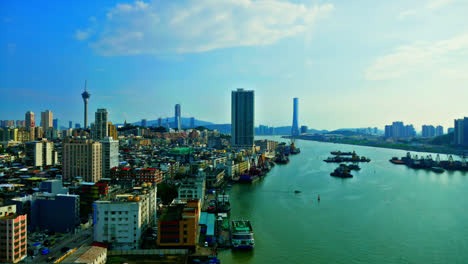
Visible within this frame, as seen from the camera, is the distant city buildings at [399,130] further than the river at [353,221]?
Yes

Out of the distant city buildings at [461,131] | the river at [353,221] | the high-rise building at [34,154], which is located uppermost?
the distant city buildings at [461,131]

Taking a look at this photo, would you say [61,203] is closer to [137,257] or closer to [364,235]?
[137,257]

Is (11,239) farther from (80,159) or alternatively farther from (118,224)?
(80,159)

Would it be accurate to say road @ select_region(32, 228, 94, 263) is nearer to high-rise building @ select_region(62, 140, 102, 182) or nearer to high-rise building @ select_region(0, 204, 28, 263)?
high-rise building @ select_region(0, 204, 28, 263)

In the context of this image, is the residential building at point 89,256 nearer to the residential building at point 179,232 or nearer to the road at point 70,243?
the road at point 70,243

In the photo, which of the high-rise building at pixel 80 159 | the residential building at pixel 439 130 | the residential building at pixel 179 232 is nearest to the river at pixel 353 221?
the residential building at pixel 179 232

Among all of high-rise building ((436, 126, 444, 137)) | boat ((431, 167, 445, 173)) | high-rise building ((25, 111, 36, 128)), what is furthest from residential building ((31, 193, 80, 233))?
high-rise building ((436, 126, 444, 137))
